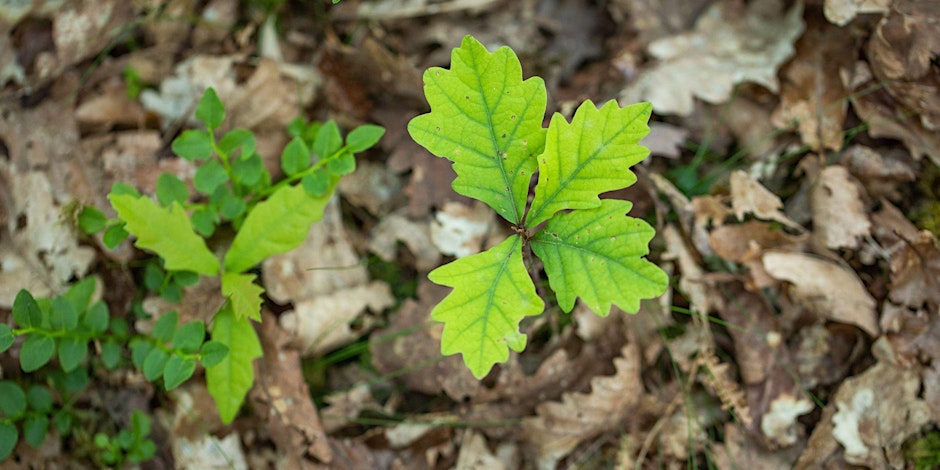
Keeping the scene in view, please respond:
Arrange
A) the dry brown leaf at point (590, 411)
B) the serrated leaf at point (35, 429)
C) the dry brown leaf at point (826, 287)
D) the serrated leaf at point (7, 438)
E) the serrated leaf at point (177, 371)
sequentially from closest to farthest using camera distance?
the serrated leaf at point (177, 371) < the serrated leaf at point (7, 438) < the serrated leaf at point (35, 429) < the dry brown leaf at point (826, 287) < the dry brown leaf at point (590, 411)

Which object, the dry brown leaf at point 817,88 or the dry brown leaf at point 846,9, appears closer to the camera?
the dry brown leaf at point 846,9

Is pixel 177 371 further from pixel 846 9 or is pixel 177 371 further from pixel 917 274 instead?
pixel 846 9

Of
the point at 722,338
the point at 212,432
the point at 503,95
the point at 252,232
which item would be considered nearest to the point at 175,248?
the point at 252,232

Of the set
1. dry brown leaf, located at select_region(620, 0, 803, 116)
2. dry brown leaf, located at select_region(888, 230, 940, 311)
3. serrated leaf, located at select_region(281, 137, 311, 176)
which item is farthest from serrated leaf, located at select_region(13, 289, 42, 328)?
dry brown leaf, located at select_region(888, 230, 940, 311)

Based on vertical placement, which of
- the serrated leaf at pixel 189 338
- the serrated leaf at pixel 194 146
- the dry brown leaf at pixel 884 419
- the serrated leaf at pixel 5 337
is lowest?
the dry brown leaf at pixel 884 419

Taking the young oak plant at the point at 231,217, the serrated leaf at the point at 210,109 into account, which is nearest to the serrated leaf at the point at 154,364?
the young oak plant at the point at 231,217

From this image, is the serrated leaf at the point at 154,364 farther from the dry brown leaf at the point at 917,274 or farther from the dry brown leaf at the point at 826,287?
the dry brown leaf at the point at 917,274
